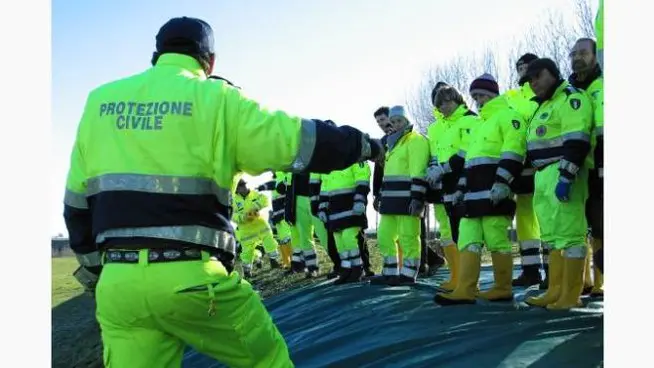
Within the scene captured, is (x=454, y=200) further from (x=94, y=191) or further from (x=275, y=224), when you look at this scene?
(x=275, y=224)

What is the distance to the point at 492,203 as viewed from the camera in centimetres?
566

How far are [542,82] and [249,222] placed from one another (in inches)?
380

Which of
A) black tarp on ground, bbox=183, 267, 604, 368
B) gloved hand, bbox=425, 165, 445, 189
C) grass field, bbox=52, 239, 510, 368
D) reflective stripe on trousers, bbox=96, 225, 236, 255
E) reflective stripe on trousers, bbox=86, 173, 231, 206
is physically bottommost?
grass field, bbox=52, 239, 510, 368

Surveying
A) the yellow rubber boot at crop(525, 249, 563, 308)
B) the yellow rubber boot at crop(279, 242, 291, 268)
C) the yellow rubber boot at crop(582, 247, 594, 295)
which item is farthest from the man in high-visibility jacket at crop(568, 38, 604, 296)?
the yellow rubber boot at crop(279, 242, 291, 268)

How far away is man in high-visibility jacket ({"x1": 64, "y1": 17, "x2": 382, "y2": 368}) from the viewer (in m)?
2.67

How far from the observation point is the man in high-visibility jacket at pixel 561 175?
15.8 ft

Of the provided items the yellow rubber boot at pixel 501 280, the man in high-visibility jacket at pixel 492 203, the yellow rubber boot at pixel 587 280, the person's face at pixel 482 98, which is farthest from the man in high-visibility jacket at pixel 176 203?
the yellow rubber boot at pixel 587 280

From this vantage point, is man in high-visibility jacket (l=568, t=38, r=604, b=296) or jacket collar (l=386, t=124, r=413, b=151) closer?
man in high-visibility jacket (l=568, t=38, r=604, b=296)

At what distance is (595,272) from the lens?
19.0 feet

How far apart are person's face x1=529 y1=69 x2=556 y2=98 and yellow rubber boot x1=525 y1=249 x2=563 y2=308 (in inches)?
51.9

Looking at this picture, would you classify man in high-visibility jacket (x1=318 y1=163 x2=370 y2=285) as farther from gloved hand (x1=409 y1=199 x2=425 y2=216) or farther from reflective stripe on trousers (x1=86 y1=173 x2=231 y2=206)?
reflective stripe on trousers (x1=86 y1=173 x2=231 y2=206)

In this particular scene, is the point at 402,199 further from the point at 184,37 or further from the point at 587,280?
the point at 184,37

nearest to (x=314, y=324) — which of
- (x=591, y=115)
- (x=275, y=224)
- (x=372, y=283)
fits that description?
(x=372, y=283)

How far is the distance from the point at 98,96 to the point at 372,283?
16.2 feet
